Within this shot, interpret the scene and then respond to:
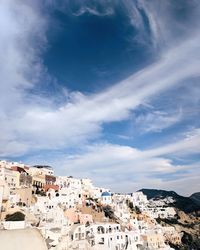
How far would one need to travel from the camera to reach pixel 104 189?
410 feet

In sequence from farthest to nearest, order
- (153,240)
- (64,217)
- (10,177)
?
(153,240)
(10,177)
(64,217)

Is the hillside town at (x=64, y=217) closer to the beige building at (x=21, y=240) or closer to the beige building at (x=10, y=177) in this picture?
the beige building at (x=10, y=177)

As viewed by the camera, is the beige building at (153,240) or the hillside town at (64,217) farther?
the beige building at (153,240)

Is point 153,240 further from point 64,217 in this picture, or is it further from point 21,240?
point 21,240

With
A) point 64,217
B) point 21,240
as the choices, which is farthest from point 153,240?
point 21,240

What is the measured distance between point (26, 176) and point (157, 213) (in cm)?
8277

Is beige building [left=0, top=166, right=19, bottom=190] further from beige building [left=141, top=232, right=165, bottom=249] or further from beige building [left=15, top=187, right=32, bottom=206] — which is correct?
beige building [left=141, top=232, right=165, bottom=249]

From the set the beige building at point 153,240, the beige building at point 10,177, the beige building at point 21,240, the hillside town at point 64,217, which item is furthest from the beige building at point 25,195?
the beige building at point 21,240

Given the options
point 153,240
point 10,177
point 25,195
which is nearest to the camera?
point 25,195

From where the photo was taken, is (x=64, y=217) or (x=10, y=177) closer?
(x=64, y=217)

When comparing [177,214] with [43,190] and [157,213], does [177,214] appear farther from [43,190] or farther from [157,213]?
[43,190]

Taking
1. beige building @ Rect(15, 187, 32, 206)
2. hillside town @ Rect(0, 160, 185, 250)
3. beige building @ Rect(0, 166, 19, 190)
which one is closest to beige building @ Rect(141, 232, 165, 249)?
hillside town @ Rect(0, 160, 185, 250)

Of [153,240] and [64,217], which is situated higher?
[64,217]

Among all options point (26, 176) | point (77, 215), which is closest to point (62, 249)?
point (77, 215)
